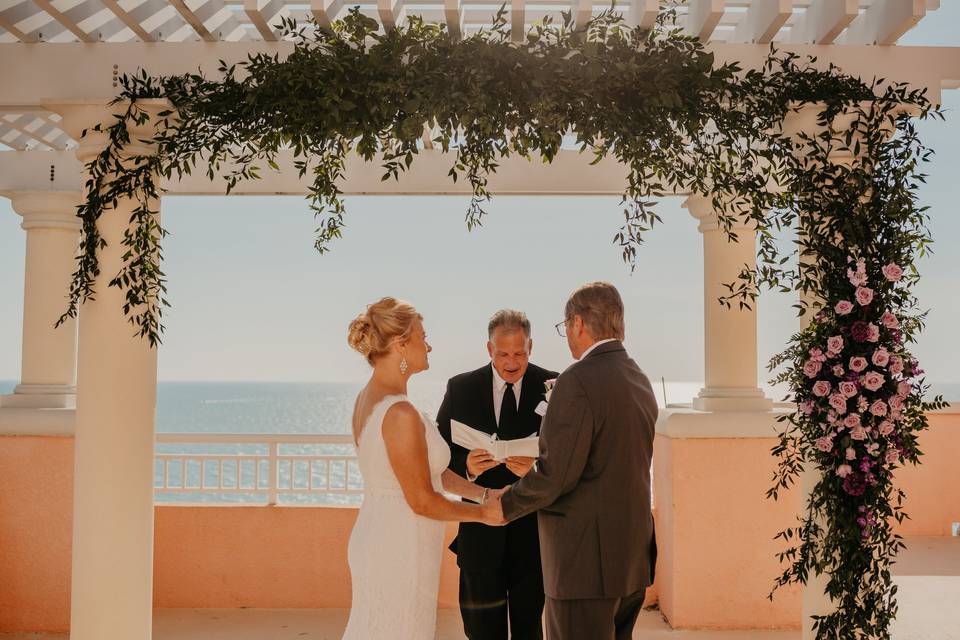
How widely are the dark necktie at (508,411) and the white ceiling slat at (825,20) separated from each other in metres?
2.11

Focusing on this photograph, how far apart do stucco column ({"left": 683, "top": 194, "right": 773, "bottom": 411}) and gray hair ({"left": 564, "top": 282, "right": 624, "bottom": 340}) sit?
287 centimetres

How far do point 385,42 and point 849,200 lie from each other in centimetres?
211

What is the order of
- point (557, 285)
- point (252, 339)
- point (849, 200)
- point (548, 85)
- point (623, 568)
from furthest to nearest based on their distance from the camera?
point (252, 339)
point (557, 285)
point (849, 200)
point (548, 85)
point (623, 568)

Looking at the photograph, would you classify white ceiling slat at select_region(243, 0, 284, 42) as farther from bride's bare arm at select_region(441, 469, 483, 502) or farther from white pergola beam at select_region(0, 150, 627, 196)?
bride's bare arm at select_region(441, 469, 483, 502)

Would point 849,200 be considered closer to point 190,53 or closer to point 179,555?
point 190,53

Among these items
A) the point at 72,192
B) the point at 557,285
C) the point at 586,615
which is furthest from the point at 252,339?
the point at 586,615

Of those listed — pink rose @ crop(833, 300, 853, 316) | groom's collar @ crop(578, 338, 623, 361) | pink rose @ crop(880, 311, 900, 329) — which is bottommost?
groom's collar @ crop(578, 338, 623, 361)

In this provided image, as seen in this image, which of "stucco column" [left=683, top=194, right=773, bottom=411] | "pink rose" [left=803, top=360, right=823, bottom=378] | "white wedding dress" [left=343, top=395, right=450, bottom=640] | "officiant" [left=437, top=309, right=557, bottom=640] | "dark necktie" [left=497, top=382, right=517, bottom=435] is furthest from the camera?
"stucco column" [left=683, top=194, right=773, bottom=411]

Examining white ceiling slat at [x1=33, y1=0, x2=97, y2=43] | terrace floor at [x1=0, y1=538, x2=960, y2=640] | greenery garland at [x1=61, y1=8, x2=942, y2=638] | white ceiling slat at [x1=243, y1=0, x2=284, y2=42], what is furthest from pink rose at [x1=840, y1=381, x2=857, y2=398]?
white ceiling slat at [x1=33, y1=0, x2=97, y2=43]

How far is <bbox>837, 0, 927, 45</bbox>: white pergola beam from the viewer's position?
355 cm

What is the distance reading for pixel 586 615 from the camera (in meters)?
3.03

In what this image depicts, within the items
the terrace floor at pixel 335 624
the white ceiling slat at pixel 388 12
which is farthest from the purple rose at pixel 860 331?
the terrace floor at pixel 335 624

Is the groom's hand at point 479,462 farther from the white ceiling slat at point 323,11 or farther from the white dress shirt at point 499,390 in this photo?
the white ceiling slat at point 323,11

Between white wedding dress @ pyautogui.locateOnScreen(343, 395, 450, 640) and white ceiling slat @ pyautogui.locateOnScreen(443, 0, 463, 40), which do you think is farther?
white ceiling slat @ pyautogui.locateOnScreen(443, 0, 463, 40)
